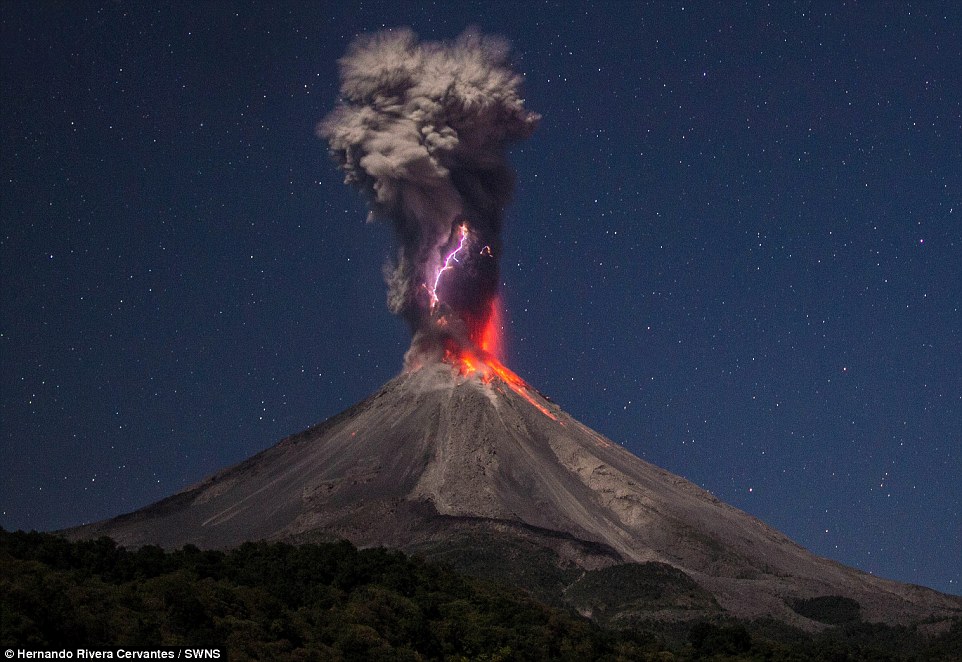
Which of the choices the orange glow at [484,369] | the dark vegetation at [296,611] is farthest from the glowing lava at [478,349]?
the dark vegetation at [296,611]

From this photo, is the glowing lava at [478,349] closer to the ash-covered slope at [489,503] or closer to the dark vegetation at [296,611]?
the ash-covered slope at [489,503]

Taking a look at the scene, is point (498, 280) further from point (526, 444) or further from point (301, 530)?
point (301, 530)

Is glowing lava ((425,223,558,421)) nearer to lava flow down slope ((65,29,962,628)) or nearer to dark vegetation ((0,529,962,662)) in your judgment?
lava flow down slope ((65,29,962,628))

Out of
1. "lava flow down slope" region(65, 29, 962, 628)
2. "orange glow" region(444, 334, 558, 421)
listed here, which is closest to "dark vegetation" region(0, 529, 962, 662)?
"lava flow down slope" region(65, 29, 962, 628)

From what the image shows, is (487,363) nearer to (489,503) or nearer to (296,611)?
(489,503)

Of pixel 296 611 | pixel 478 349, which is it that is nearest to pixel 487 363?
pixel 478 349

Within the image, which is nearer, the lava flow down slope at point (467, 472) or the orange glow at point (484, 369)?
the lava flow down slope at point (467, 472)

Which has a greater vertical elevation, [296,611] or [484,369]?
[484,369]
